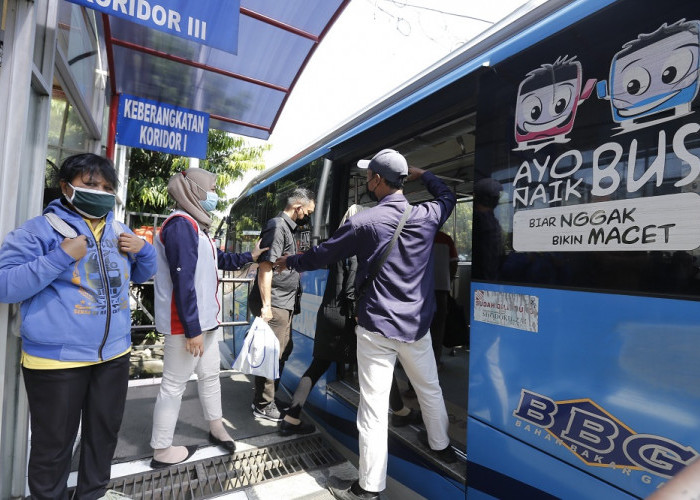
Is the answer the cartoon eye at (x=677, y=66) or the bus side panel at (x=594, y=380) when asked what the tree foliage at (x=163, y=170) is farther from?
the cartoon eye at (x=677, y=66)

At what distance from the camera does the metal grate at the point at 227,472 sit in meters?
2.53

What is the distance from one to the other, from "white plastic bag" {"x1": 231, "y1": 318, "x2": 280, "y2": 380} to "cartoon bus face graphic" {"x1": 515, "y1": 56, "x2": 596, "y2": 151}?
2.32 meters

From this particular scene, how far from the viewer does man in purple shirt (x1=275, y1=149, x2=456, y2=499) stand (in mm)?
2225

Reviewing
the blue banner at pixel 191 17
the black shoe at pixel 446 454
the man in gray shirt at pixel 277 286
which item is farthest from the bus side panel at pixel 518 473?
the blue banner at pixel 191 17

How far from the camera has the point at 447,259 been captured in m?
4.16

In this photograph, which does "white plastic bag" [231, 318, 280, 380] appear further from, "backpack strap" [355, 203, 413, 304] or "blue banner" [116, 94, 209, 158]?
"blue banner" [116, 94, 209, 158]

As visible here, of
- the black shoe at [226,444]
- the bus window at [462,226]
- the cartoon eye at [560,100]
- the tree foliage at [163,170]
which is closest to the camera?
the cartoon eye at [560,100]

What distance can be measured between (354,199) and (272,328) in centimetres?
149

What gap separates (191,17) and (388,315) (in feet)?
8.34

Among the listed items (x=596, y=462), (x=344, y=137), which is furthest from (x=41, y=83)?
(x=596, y=462)

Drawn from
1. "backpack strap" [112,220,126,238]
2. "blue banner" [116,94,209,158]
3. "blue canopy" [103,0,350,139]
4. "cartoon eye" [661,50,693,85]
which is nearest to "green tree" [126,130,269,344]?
"blue banner" [116,94,209,158]

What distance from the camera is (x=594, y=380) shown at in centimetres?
146

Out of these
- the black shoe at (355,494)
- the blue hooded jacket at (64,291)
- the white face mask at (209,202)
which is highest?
the white face mask at (209,202)

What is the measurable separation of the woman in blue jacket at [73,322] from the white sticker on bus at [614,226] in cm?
204
